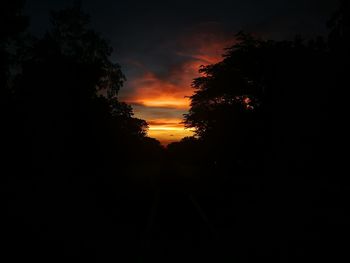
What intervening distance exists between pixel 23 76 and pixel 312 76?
2270 centimetres

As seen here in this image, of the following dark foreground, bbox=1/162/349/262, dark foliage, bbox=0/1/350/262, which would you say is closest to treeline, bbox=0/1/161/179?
dark foliage, bbox=0/1/350/262

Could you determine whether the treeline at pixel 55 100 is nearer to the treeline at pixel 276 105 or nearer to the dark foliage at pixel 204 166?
the dark foliage at pixel 204 166

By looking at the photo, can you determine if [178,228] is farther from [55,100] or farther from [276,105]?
[276,105]

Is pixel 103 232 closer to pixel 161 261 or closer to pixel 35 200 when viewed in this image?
pixel 161 261

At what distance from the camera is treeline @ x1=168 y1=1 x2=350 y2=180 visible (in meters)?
28.0

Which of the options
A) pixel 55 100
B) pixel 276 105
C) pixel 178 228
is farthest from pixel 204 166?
pixel 178 228

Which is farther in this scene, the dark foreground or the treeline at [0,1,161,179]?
the treeline at [0,1,161,179]

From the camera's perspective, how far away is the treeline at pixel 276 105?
27969 mm

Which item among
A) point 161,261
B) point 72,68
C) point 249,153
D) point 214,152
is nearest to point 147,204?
point 161,261

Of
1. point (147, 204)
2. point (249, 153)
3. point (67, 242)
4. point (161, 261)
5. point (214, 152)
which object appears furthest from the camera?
point (214, 152)

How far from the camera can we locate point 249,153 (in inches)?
1446

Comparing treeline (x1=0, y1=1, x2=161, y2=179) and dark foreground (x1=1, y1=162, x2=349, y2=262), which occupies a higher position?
treeline (x1=0, y1=1, x2=161, y2=179)

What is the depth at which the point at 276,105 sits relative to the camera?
3312 cm

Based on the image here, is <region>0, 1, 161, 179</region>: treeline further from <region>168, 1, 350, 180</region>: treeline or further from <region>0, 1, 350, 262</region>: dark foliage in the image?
<region>168, 1, 350, 180</region>: treeline
